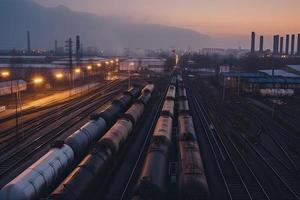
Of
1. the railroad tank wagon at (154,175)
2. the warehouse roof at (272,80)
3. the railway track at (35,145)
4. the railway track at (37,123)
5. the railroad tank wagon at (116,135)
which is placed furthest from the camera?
the warehouse roof at (272,80)

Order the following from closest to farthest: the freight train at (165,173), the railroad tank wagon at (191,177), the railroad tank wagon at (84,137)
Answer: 1. the freight train at (165,173)
2. the railroad tank wagon at (191,177)
3. the railroad tank wagon at (84,137)

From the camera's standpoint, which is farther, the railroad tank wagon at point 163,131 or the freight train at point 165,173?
the railroad tank wagon at point 163,131

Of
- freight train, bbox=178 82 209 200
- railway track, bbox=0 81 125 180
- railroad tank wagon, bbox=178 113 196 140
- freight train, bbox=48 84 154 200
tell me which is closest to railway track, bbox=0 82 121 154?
railway track, bbox=0 81 125 180

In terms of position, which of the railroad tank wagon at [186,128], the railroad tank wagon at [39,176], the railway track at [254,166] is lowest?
the railway track at [254,166]

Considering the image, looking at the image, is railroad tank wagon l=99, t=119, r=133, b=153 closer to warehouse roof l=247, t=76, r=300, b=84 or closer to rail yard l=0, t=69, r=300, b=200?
rail yard l=0, t=69, r=300, b=200

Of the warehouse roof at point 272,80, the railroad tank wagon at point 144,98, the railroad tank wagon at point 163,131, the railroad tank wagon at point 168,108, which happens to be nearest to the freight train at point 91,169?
the railroad tank wagon at point 163,131

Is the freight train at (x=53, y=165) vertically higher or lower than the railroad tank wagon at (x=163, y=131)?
lower

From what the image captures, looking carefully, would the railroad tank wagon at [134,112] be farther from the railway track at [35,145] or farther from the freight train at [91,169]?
the railway track at [35,145]
